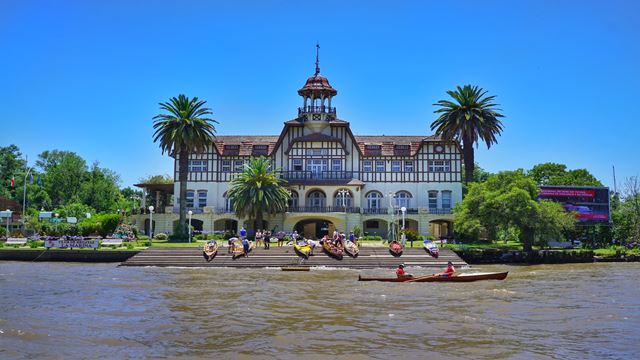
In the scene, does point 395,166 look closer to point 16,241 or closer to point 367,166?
point 367,166

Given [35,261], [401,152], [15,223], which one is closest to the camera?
[35,261]

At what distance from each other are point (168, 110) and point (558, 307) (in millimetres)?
46625

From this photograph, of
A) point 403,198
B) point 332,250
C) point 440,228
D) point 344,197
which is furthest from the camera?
point 440,228

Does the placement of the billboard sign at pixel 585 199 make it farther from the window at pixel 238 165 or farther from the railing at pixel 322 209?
the window at pixel 238 165

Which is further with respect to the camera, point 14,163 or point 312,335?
point 14,163

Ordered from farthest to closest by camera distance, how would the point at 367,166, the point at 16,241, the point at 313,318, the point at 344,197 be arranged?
the point at 367,166 → the point at 344,197 → the point at 16,241 → the point at 313,318

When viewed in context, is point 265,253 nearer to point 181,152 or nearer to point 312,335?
point 181,152

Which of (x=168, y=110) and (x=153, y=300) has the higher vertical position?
(x=168, y=110)

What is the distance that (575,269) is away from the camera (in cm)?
4212

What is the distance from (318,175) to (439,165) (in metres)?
14.0

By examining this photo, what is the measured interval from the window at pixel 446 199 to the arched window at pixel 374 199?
7.17m

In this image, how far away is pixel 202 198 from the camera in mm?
67875

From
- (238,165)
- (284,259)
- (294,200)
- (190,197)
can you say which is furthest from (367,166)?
Answer: (284,259)

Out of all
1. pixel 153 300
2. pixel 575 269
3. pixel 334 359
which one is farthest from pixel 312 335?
pixel 575 269
